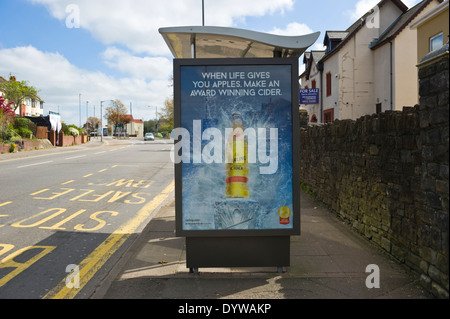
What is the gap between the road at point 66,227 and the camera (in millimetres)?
4723

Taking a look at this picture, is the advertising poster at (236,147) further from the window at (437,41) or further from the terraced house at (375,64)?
the terraced house at (375,64)

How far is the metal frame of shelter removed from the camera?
14.5ft

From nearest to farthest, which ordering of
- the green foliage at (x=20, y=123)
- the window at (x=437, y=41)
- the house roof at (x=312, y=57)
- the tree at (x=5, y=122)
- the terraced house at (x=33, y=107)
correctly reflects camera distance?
the window at (x=437, y=41) < the tree at (x=5, y=122) < the house roof at (x=312, y=57) < the green foliage at (x=20, y=123) < the terraced house at (x=33, y=107)

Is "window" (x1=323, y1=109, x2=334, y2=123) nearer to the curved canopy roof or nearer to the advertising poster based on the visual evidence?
the curved canopy roof

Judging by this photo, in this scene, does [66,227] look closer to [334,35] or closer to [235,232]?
[235,232]

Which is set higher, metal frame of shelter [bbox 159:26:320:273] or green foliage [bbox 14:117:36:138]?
green foliage [bbox 14:117:36:138]

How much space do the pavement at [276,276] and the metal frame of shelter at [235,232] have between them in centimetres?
19

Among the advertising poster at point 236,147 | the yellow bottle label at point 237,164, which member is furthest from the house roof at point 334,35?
the yellow bottle label at point 237,164

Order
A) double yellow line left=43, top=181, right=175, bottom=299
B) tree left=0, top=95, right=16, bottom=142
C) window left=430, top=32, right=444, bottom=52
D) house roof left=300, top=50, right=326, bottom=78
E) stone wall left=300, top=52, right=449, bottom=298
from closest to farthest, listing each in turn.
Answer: stone wall left=300, top=52, right=449, bottom=298 → double yellow line left=43, top=181, right=175, bottom=299 → window left=430, top=32, right=444, bottom=52 → tree left=0, top=95, right=16, bottom=142 → house roof left=300, top=50, right=326, bottom=78

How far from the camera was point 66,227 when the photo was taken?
7.36 meters

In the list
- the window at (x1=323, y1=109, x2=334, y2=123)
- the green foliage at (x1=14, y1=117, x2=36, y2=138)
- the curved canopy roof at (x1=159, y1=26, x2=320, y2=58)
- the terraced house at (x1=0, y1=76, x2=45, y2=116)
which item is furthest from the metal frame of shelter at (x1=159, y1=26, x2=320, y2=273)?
the terraced house at (x1=0, y1=76, x2=45, y2=116)

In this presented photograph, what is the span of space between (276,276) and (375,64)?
74.2 feet
